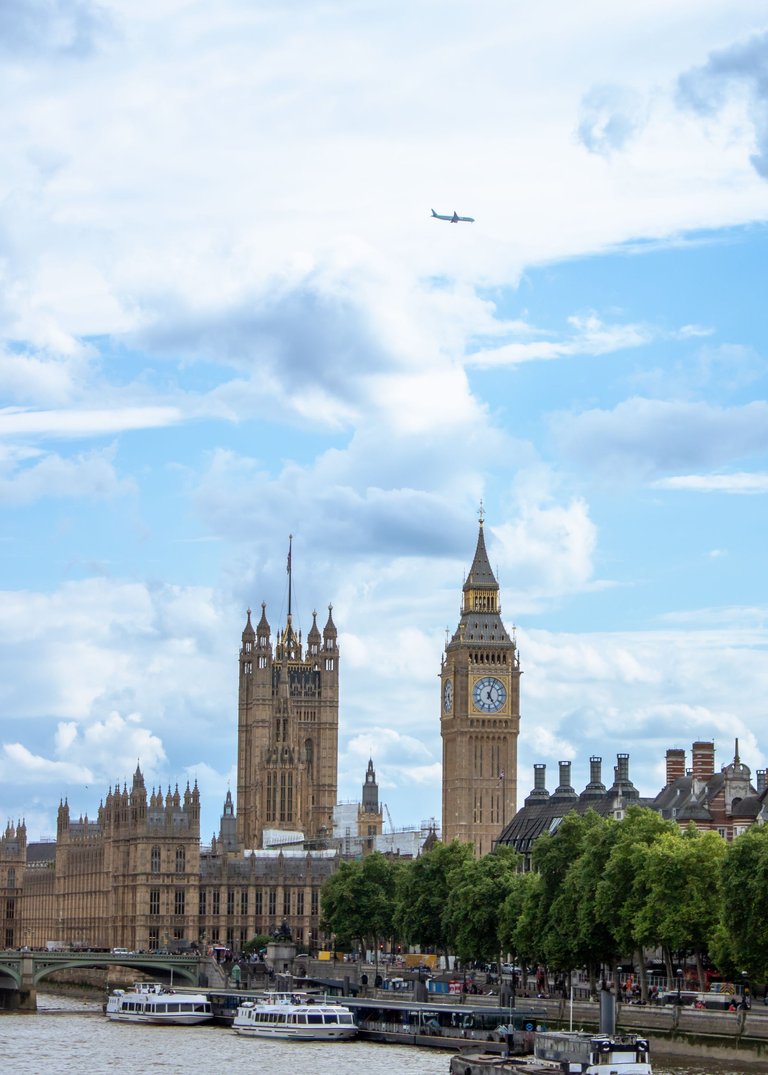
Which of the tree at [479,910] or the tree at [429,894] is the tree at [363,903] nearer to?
the tree at [429,894]

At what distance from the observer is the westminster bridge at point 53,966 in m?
169

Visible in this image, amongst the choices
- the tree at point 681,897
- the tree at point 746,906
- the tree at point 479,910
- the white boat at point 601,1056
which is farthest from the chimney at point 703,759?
the white boat at point 601,1056

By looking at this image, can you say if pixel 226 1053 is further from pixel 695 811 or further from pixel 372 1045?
pixel 695 811

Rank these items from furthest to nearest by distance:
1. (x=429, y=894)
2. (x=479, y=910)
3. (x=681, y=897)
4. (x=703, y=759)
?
(x=429, y=894) < (x=703, y=759) < (x=479, y=910) < (x=681, y=897)

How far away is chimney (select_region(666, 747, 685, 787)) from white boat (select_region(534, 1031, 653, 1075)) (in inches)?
2778

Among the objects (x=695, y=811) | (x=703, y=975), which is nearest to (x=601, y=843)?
(x=703, y=975)

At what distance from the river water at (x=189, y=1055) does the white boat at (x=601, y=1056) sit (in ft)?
22.5

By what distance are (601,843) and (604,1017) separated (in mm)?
24171

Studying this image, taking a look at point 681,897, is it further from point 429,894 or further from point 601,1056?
point 429,894

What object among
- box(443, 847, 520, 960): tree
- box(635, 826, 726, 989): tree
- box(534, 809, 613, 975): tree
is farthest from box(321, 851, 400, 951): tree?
box(635, 826, 726, 989): tree

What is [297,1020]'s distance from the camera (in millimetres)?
135875

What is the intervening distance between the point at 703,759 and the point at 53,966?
1966 inches

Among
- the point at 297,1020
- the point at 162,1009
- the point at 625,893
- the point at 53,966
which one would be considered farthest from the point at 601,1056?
the point at 53,966

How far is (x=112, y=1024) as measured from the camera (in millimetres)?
149750
